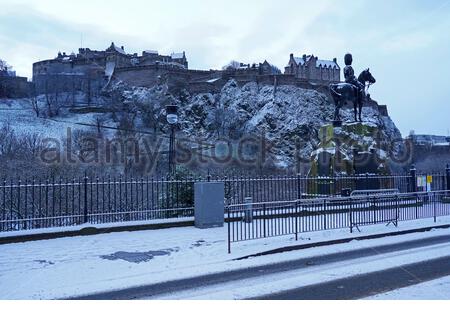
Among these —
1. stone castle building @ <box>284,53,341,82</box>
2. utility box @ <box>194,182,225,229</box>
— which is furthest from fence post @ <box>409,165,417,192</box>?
stone castle building @ <box>284,53,341,82</box>

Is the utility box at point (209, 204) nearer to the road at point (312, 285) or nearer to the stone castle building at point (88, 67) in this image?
the road at point (312, 285)

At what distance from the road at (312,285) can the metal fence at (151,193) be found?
631 cm

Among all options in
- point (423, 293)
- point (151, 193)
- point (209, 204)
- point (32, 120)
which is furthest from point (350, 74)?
point (32, 120)

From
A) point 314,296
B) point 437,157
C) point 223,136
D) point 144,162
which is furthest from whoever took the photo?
point 223,136

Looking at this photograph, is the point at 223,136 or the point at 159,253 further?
the point at 223,136

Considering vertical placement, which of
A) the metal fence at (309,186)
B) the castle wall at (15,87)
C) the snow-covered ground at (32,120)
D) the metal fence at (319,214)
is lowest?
the metal fence at (319,214)

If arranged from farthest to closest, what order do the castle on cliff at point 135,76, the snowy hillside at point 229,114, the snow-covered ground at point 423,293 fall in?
the castle on cliff at point 135,76, the snowy hillside at point 229,114, the snow-covered ground at point 423,293

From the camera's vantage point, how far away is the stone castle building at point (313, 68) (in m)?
117

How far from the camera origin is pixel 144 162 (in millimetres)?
51188

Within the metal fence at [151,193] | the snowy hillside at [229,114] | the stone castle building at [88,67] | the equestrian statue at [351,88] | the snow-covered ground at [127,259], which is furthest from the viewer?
the stone castle building at [88,67]

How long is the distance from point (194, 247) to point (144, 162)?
1597 inches

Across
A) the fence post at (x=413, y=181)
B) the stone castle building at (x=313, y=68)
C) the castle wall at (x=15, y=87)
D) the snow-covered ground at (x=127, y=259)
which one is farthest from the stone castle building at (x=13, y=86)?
the snow-covered ground at (x=127, y=259)

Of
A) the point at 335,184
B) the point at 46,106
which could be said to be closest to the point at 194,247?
the point at 335,184

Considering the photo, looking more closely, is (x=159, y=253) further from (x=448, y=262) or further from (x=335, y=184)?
(x=335, y=184)
